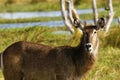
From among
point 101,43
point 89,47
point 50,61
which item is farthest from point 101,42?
point 89,47

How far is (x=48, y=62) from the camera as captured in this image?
29.9 feet

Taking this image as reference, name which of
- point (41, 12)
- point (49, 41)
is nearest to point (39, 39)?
point (49, 41)

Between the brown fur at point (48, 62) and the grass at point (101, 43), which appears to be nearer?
the brown fur at point (48, 62)

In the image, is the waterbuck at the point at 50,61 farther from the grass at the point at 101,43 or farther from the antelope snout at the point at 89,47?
the grass at the point at 101,43

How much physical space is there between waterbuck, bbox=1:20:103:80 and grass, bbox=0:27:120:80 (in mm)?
1695

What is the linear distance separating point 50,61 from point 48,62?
0.04m

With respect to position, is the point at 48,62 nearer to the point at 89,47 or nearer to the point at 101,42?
the point at 89,47

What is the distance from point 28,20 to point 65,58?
16.3 m

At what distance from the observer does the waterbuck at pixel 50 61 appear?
896cm

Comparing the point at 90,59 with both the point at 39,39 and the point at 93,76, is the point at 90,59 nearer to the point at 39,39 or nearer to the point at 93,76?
the point at 93,76

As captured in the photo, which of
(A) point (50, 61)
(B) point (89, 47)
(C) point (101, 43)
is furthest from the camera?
(C) point (101, 43)

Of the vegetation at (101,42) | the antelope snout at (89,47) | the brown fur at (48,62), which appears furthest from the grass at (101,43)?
the antelope snout at (89,47)

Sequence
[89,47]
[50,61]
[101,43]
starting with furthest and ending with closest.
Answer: [101,43] < [50,61] < [89,47]

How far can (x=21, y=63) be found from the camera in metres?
9.11
